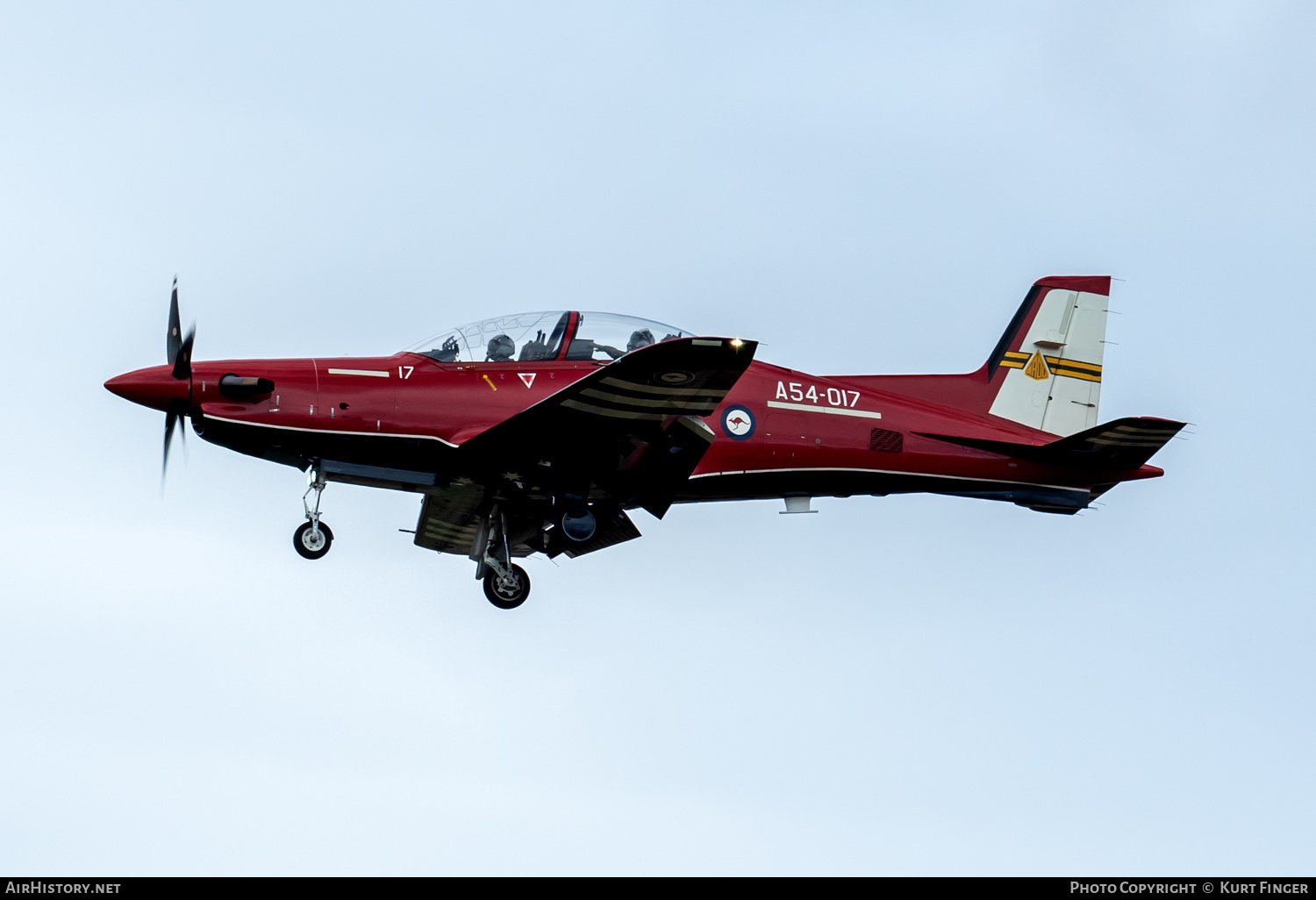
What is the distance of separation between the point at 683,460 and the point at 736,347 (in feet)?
9.73

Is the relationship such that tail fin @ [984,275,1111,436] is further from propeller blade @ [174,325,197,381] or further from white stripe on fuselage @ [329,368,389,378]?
propeller blade @ [174,325,197,381]

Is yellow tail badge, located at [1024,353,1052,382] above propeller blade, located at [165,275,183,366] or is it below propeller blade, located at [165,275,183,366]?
above

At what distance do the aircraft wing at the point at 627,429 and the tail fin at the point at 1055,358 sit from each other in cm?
533

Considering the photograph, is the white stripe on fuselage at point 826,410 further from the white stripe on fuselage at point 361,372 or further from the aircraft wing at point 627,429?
the white stripe on fuselage at point 361,372

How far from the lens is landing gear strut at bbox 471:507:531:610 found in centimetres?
1911

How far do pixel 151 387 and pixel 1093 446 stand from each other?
11.8m

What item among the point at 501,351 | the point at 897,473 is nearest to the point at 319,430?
the point at 501,351

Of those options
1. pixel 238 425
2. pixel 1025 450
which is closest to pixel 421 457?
pixel 238 425

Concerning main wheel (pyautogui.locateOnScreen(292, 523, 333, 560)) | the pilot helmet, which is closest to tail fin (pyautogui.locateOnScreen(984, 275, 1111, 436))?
the pilot helmet

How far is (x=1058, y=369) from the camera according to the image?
2134 centimetres

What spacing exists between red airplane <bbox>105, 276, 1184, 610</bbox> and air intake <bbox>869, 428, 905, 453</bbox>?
0.03m
